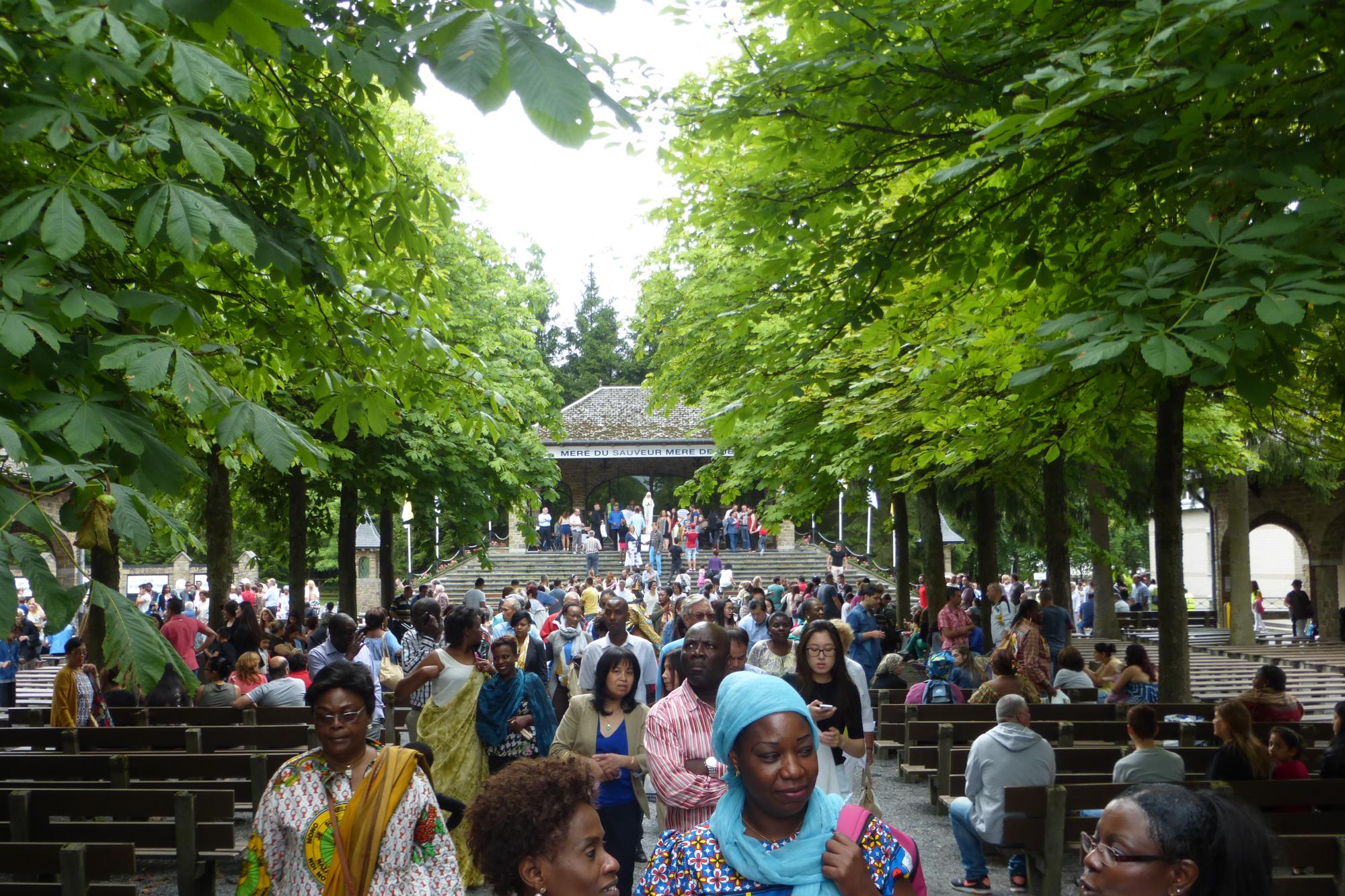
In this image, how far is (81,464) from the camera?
13.7 feet

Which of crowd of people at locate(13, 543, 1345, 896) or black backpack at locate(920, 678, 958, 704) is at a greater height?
crowd of people at locate(13, 543, 1345, 896)

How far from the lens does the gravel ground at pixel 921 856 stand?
28.8 feet

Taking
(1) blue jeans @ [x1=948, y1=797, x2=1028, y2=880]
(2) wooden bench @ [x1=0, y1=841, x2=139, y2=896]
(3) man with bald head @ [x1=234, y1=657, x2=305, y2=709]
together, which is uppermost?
(3) man with bald head @ [x1=234, y1=657, x2=305, y2=709]

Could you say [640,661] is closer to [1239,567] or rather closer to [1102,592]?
[1102,592]

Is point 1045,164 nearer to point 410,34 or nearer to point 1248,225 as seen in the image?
point 1248,225

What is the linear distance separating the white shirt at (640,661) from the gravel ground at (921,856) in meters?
1.23

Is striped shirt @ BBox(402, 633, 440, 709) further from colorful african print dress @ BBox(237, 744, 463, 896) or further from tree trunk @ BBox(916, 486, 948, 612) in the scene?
tree trunk @ BBox(916, 486, 948, 612)

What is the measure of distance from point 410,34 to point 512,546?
147 ft

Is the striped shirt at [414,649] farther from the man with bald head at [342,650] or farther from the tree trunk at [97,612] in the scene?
the tree trunk at [97,612]

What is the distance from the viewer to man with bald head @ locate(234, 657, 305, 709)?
11.4m

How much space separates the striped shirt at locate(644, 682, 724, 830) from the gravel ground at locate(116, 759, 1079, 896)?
10.6 ft

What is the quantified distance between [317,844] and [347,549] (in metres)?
20.9

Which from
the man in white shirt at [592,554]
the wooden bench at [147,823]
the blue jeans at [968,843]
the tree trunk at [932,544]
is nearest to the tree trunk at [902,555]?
the tree trunk at [932,544]

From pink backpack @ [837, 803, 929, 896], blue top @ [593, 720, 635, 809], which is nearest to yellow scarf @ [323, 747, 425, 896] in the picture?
pink backpack @ [837, 803, 929, 896]
